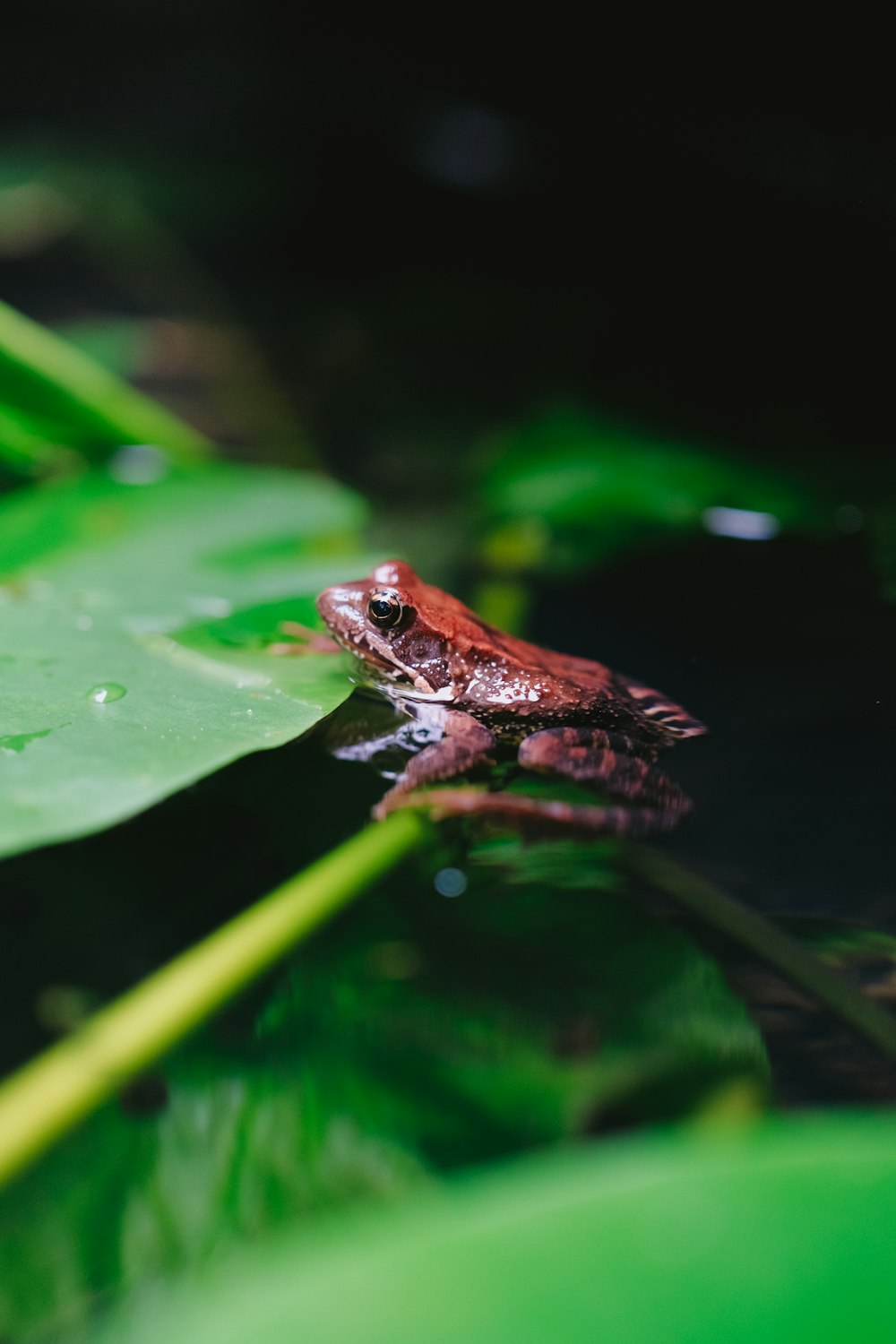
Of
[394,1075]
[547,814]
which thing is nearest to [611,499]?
[547,814]

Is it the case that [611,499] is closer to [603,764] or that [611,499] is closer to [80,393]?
[603,764]

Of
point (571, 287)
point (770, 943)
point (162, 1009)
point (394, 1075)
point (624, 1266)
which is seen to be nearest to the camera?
point (624, 1266)

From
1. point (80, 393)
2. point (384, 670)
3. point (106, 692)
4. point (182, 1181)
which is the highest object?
point (80, 393)

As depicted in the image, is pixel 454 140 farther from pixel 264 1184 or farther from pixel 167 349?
pixel 264 1184

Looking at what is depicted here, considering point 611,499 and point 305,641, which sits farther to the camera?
point 611,499

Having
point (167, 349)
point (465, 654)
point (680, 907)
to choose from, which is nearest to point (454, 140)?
point (167, 349)

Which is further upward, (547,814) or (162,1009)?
(547,814)

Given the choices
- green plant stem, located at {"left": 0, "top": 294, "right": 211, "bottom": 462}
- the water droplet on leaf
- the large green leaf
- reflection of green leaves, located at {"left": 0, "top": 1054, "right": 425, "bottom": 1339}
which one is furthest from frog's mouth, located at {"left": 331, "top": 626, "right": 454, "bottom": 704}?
green plant stem, located at {"left": 0, "top": 294, "right": 211, "bottom": 462}

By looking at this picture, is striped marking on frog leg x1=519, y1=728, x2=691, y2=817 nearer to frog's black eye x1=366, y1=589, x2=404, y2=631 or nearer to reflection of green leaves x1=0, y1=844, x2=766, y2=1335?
reflection of green leaves x1=0, y1=844, x2=766, y2=1335
